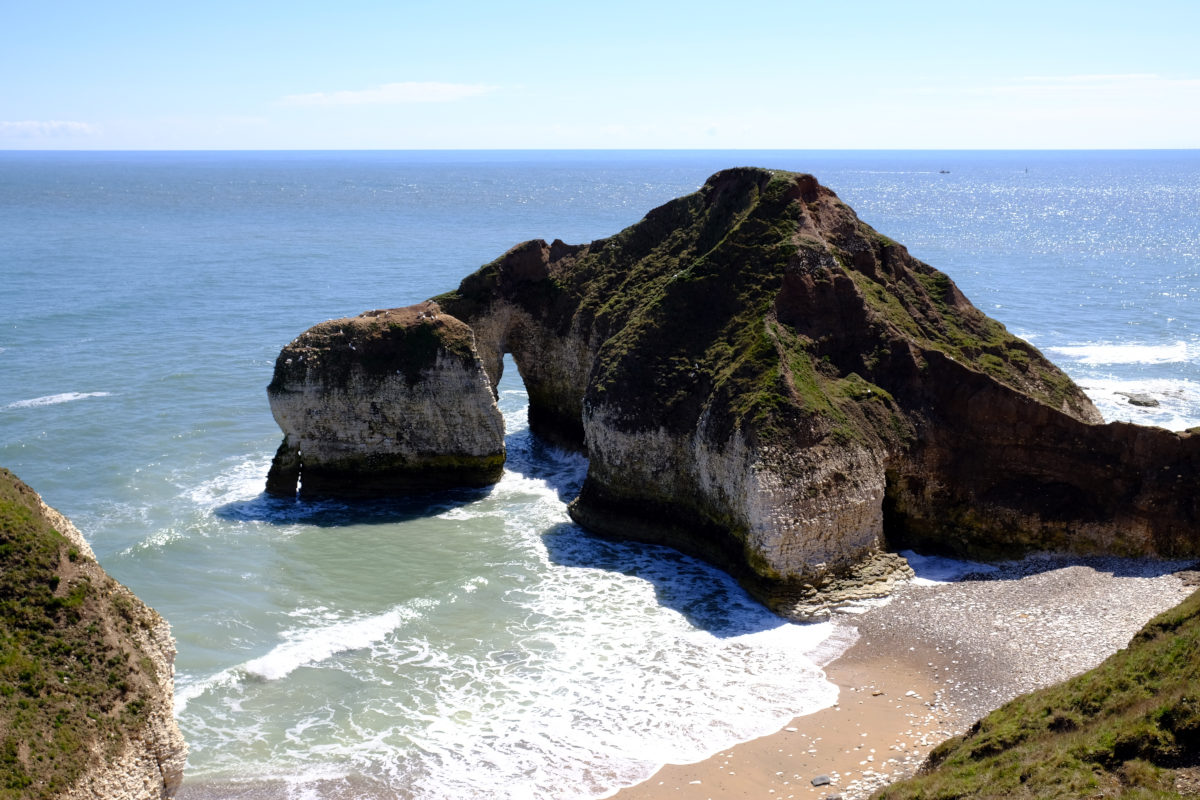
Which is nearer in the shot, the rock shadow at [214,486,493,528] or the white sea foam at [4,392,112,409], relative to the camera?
the rock shadow at [214,486,493,528]

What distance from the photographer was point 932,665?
24359mm

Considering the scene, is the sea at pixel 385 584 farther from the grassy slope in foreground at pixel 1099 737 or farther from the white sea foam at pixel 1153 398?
the grassy slope in foreground at pixel 1099 737

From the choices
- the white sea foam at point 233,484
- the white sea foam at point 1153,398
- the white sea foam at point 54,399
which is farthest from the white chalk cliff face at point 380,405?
the white sea foam at point 1153,398

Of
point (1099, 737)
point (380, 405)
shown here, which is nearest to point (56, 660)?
point (1099, 737)

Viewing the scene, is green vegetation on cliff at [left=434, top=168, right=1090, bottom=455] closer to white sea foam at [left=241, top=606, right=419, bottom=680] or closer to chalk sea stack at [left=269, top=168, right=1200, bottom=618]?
chalk sea stack at [left=269, top=168, right=1200, bottom=618]

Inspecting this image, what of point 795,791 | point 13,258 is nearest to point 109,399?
point 795,791

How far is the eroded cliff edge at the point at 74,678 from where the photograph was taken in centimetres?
1421

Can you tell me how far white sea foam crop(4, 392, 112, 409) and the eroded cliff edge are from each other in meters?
33.7

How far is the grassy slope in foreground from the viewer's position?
589 inches

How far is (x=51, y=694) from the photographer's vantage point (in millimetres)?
14852

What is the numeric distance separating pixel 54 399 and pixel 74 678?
122 ft

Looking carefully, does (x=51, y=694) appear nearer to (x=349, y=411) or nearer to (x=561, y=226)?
(x=349, y=411)

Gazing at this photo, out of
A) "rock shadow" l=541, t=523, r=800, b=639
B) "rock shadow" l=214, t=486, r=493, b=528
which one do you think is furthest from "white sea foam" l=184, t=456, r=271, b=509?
"rock shadow" l=541, t=523, r=800, b=639

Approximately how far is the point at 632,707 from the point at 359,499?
55.7ft
